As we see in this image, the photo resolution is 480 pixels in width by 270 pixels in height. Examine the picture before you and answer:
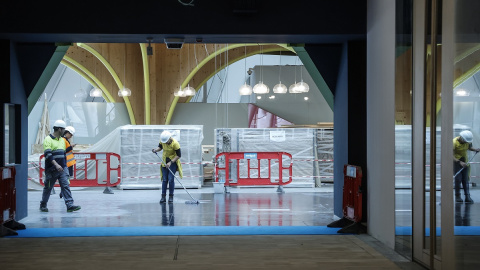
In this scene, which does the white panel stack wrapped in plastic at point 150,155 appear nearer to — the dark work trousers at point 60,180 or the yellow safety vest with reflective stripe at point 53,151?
the dark work trousers at point 60,180

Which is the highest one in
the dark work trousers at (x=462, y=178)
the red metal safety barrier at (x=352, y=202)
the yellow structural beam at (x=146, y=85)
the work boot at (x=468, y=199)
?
the yellow structural beam at (x=146, y=85)

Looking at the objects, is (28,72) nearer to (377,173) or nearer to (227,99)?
(377,173)

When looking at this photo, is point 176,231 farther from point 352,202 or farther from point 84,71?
point 84,71

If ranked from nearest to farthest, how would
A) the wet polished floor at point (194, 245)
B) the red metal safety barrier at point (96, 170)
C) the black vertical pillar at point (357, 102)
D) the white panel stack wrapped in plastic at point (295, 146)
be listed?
the wet polished floor at point (194, 245) → the black vertical pillar at point (357, 102) → the red metal safety barrier at point (96, 170) → the white panel stack wrapped in plastic at point (295, 146)

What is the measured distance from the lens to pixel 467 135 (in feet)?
16.2

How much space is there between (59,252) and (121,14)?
3700 millimetres

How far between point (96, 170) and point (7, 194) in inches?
305

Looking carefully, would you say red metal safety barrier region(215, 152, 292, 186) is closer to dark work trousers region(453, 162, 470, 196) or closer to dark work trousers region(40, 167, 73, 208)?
dark work trousers region(40, 167, 73, 208)

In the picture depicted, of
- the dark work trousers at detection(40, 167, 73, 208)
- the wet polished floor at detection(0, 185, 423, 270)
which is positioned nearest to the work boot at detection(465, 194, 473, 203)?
the wet polished floor at detection(0, 185, 423, 270)

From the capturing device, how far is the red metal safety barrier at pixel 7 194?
8500 millimetres

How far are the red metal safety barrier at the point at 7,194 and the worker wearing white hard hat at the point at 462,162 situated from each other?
630cm

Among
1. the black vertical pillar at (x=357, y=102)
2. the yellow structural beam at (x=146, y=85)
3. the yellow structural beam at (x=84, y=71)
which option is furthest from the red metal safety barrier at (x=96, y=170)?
the black vertical pillar at (x=357, y=102)

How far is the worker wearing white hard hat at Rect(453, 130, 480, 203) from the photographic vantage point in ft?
16.2

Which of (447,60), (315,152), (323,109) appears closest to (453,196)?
(447,60)
